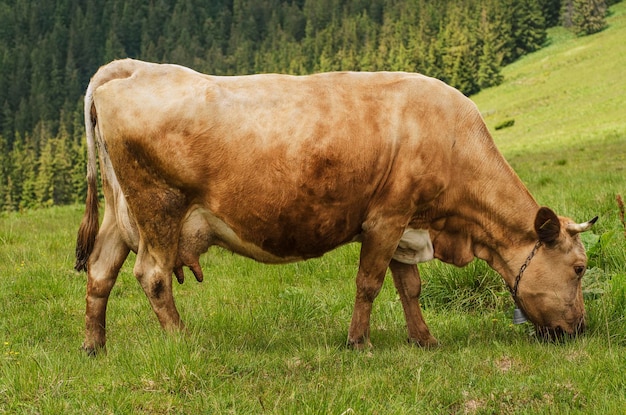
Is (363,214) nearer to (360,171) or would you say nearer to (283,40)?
(360,171)

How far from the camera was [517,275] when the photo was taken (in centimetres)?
638

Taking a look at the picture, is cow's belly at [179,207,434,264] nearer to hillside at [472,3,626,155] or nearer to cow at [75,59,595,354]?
cow at [75,59,595,354]

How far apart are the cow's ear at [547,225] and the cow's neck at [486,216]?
0.15 m

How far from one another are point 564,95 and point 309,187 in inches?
2119

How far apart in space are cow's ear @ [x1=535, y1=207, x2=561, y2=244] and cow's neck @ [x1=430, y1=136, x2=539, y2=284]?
0.15 metres

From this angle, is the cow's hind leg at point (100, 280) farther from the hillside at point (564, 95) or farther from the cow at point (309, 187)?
the hillside at point (564, 95)

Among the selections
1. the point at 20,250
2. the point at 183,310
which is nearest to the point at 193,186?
the point at 183,310

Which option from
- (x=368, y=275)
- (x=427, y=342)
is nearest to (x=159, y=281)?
(x=368, y=275)

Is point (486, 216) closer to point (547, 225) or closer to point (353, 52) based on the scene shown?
point (547, 225)

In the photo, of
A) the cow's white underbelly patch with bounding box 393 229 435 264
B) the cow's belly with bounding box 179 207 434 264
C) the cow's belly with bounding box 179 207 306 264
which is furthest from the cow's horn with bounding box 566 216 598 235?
the cow's belly with bounding box 179 207 306 264

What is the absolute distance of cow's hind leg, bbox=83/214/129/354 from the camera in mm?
5977

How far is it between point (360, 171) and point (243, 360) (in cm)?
173

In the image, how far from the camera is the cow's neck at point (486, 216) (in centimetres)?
624

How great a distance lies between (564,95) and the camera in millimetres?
55031
